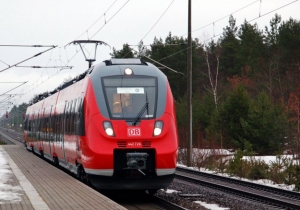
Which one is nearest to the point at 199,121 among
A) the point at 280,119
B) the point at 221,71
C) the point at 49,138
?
the point at 280,119

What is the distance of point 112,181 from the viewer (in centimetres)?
1498

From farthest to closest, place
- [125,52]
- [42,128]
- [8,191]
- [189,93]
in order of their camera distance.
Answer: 1. [125,52]
2. [189,93]
3. [42,128]
4. [8,191]

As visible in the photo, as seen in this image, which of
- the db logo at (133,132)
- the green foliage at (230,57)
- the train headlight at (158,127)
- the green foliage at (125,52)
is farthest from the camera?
the green foliage at (230,57)

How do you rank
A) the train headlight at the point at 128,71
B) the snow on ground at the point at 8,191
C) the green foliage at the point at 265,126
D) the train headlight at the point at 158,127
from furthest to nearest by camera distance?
1. the green foliage at the point at 265,126
2. the train headlight at the point at 128,71
3. the train headlight at the point at 158,127
4. the snow on ground at the point at 8,191

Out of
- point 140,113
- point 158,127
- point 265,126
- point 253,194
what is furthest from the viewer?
point 265,126

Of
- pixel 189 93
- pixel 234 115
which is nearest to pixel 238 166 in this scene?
pixel 189 93

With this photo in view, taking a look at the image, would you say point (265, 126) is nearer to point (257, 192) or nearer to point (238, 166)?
point (238, 166)

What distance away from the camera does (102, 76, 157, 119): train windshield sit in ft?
50.3

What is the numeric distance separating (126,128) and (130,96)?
0.99 metres

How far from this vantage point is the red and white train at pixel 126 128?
48.8ft

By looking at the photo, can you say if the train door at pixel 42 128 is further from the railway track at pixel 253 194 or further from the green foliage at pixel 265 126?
the green foliage at pixel 265 126

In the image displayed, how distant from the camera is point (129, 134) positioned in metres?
14.9

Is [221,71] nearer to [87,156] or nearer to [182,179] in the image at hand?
[182,179]

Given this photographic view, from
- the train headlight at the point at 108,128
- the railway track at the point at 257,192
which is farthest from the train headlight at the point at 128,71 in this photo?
the railway track at the point at 257,192
